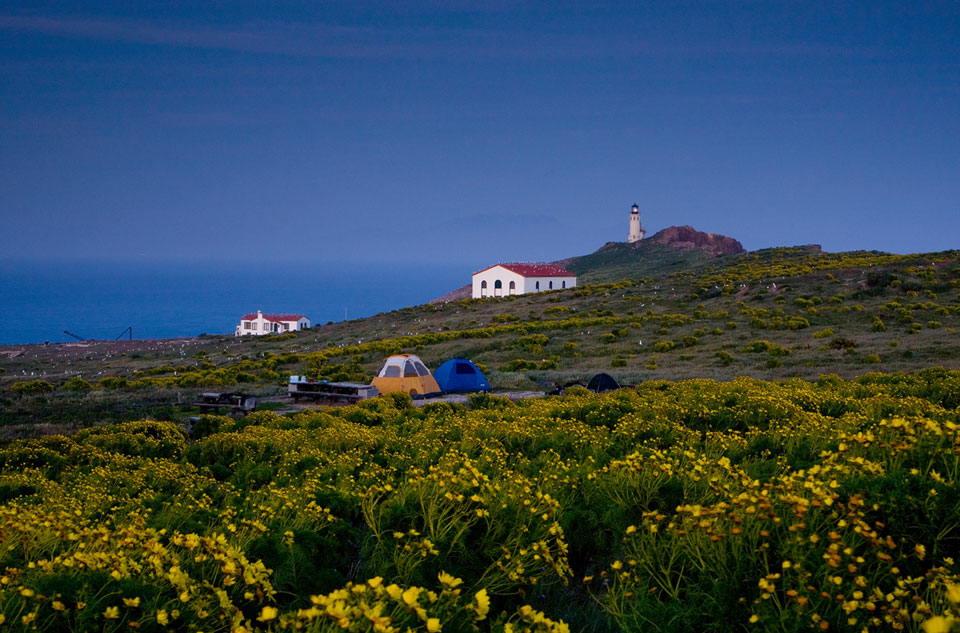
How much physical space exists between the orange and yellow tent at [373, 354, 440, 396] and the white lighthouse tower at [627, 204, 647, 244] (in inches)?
5096

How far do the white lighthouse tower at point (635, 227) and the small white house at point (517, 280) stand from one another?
203 feet

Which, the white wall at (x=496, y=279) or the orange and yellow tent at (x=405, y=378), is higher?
the white wall at (x=496, y=279)

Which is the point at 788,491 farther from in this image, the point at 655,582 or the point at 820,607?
the point at 655,582

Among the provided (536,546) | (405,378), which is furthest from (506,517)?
(405,378)

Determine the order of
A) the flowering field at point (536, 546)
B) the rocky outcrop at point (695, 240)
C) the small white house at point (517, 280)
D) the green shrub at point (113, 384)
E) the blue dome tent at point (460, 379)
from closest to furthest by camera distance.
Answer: the flowering field at point (536, 546) < the blue dome tent at point (460, 379) < the green shrub at point (113, 384) < the small white house at point (517, 280) < the rocky outcrop at point (695, 240)

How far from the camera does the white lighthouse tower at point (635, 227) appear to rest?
145750 millimetres

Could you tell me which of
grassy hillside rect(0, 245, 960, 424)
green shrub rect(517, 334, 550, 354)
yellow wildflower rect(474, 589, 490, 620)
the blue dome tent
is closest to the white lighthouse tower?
grassy hillside rect(0, 245, 960, 424)

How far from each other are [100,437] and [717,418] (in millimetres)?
10832

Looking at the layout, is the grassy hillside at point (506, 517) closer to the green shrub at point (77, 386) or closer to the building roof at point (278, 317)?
the green shrub at point (77, 386)

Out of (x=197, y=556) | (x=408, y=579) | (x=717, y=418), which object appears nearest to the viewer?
(x=197, y=556)

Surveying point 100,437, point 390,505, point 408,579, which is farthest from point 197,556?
point 100,437

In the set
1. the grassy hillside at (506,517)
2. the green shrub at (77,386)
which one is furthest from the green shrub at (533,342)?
the green shrub at (77,386)

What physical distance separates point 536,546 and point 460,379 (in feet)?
63.6

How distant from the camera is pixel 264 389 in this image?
2442 centimetres
